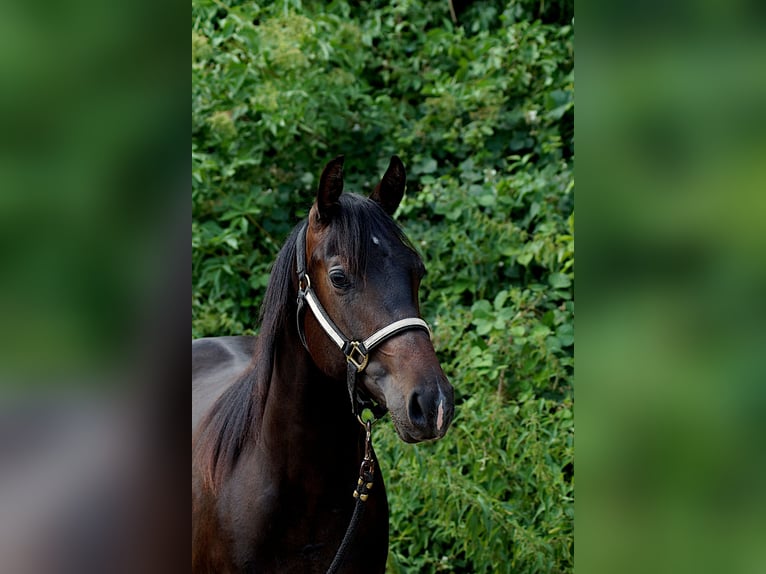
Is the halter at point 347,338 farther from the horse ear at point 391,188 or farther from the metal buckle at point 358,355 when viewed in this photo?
the horse ear at point 391,188

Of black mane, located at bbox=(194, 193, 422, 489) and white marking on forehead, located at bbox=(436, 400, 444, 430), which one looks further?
black mane, located at bbox=(194, 193, 422, 489)

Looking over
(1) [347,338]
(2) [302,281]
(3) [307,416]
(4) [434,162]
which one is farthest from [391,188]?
(4) [434,162]

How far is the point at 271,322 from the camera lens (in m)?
2.00

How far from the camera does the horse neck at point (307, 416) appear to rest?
1.94m

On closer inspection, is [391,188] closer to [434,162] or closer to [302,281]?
[302,281]

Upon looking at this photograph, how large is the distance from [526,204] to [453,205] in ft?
1.35
